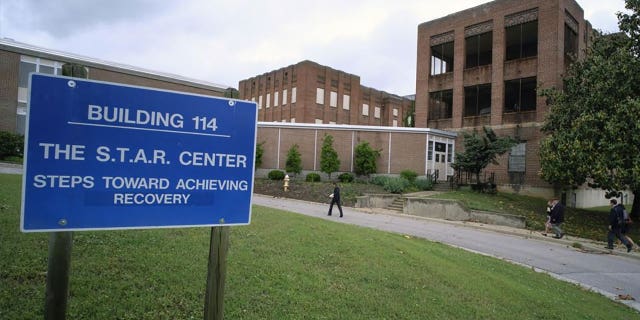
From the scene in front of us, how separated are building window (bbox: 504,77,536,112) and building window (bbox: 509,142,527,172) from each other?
2.96 metres

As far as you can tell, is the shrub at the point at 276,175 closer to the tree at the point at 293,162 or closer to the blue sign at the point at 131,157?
the tree at the point at 293,162

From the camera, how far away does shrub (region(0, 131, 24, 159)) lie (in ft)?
78.6

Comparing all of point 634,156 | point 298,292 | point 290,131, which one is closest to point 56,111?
point 298,292

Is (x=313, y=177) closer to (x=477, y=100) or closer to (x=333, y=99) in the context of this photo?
(x=477, y=100)

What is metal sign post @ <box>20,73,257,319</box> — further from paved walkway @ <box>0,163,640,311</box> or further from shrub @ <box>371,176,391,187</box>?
shrub @ <box>371,176,391,187</box>

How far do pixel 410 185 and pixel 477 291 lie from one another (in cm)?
2190

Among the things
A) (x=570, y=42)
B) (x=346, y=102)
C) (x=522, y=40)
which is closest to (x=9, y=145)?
(x=346, y=102)

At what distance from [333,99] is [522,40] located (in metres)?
22.9

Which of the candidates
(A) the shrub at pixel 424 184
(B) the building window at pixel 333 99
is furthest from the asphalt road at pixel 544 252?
(B) the building window at pixel 333 99

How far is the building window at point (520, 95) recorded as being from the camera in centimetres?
2912

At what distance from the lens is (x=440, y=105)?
1372 inches

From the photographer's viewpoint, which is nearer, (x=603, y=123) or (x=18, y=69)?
(x=603, y=123)

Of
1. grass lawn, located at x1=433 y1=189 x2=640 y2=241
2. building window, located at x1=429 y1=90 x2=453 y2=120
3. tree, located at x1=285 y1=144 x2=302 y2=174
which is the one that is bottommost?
grass lawn, located at x1=433 y1=189 x2=640 y2=241

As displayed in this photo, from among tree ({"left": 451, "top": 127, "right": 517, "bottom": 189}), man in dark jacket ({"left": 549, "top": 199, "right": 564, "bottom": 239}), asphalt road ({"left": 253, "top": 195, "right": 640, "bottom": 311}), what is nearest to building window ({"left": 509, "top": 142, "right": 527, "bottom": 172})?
tree ({"left": 451, "top": 127, "right": 517, "bottom": 189})
